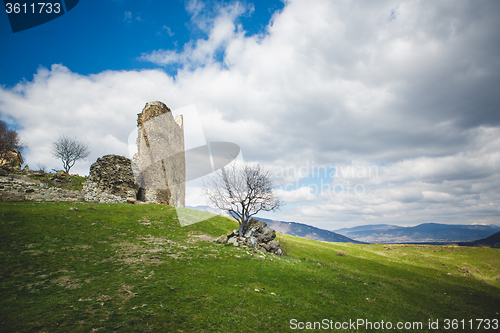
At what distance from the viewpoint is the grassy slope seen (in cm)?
733

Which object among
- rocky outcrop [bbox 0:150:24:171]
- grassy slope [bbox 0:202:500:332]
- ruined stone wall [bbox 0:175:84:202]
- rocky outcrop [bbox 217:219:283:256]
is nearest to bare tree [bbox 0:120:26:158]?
rocky outcrop [bbox 0:150:24:171]

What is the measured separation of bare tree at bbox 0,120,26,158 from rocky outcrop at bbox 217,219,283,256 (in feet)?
210

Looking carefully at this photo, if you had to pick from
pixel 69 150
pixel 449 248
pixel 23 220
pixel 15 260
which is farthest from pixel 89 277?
pixel 69 150

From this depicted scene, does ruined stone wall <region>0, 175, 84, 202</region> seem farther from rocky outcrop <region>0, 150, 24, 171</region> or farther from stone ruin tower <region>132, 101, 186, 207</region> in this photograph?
rocky outcrop <region>0, 150, 24, 171</region>

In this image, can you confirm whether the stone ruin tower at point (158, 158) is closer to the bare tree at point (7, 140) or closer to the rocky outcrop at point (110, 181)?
the rocky outcrop at point (110, 181)

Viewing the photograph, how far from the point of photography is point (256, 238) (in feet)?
76.5

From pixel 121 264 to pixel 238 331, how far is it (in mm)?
8784

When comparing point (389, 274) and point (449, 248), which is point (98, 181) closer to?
point (389, 274)

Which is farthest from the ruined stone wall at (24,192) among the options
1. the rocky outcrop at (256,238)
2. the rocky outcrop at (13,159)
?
the rocky outcrop at (13,159)

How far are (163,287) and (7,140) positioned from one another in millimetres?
71584

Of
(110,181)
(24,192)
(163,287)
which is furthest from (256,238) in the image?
(24,192)

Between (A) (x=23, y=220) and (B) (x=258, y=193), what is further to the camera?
(B) (x=258, y=193)

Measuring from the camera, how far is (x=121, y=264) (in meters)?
12.1

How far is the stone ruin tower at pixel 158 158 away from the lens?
38031 millimetres
